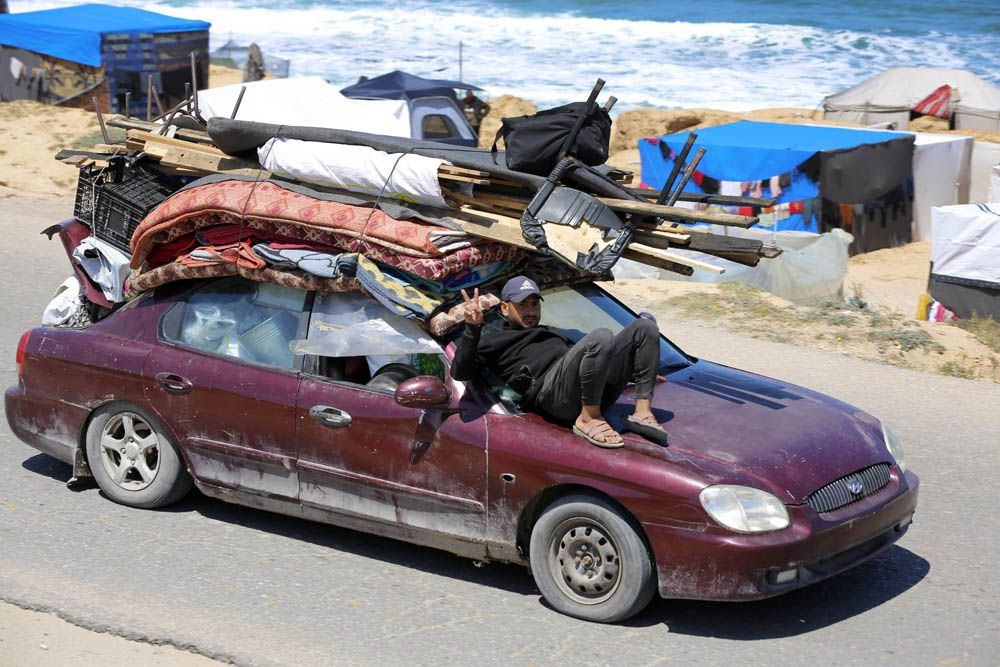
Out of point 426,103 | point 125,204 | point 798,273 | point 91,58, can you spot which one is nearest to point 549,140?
point 125,204

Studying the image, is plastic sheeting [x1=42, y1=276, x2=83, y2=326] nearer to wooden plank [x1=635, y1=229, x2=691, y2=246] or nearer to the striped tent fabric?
wooden plank [x1=635, y1=229, x2=691, y2=246]

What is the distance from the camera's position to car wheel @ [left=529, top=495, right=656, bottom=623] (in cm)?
519

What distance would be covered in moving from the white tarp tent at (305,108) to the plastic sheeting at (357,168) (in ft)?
49.7

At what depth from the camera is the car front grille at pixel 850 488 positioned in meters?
5.24

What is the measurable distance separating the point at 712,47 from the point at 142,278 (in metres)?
53.2

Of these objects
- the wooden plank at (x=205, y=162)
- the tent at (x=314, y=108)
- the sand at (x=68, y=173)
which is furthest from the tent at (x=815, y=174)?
the wooden plank at (x=205, y=162)

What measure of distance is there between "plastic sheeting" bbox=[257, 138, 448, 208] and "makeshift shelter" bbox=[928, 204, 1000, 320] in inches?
413

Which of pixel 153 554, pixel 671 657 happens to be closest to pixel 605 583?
pixel 671 657

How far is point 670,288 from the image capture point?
44.3 ft

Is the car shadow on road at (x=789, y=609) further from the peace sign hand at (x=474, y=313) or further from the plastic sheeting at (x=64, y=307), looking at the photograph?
the plastic sheeting at (x=64, y=307)

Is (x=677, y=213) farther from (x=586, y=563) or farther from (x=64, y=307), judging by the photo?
(x=64, y=307)

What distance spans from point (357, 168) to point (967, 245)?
426 inches

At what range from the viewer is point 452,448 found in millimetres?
5672

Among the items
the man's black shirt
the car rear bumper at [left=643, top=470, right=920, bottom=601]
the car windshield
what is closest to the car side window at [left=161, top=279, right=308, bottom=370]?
the man's black shirt
